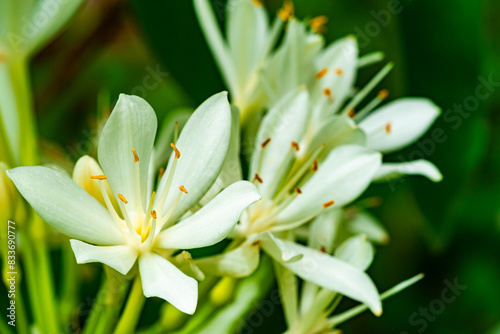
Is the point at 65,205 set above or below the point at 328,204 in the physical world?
above

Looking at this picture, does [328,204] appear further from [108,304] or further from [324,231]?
Answer: [108,304]

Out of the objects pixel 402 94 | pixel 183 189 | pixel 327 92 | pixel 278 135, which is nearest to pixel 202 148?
pixel 183 189

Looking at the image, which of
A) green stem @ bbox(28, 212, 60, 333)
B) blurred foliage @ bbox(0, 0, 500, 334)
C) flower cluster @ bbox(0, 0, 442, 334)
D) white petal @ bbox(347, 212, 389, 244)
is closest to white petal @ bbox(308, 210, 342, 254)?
flower cluster @ bbox(0, 0, 442, 334)

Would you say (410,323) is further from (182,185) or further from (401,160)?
(182,185)

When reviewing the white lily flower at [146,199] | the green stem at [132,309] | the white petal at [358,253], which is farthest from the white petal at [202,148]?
the white petal at [358,253]

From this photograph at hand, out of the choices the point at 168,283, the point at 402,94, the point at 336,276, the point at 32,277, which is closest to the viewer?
the point at 168,283

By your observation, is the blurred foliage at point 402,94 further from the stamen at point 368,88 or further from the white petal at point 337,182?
the white petal at point 337,182

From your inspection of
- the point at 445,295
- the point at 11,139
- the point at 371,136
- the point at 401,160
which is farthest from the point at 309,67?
the point at 445,295

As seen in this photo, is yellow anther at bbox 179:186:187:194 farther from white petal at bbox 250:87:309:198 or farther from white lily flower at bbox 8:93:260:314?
white petal at bbox 250:87:309:198
